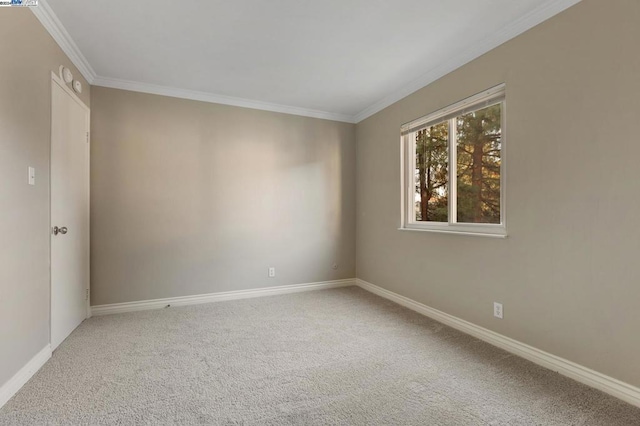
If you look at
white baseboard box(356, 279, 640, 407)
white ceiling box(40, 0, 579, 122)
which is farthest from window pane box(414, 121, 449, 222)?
white baseboard box(356, 279, 640, 407)

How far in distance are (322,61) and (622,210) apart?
250 centimetres

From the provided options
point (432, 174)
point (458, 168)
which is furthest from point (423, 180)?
point (458, 168)

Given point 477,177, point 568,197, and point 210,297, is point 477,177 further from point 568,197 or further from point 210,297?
point 210,297

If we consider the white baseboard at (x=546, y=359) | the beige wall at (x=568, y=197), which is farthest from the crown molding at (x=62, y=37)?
the white baseboard at (x=546, y=359)

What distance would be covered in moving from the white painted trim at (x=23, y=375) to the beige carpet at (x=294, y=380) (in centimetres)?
5

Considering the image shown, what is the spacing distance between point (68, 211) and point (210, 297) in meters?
1.70

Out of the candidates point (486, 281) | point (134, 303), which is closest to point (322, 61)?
point (486, 281)

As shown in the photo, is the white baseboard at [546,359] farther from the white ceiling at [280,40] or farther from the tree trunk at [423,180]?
the white ceiling at [280,40]

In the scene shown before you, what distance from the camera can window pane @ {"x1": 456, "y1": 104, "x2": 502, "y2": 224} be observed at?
255cm

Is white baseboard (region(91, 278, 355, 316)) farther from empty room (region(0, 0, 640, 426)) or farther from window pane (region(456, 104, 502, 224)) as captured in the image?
window pane (region(456, 104, 502, 224))

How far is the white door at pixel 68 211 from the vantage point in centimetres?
237

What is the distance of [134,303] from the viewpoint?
3.32 meters

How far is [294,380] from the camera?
195 cm

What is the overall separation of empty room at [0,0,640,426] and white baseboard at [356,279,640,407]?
13 mm
